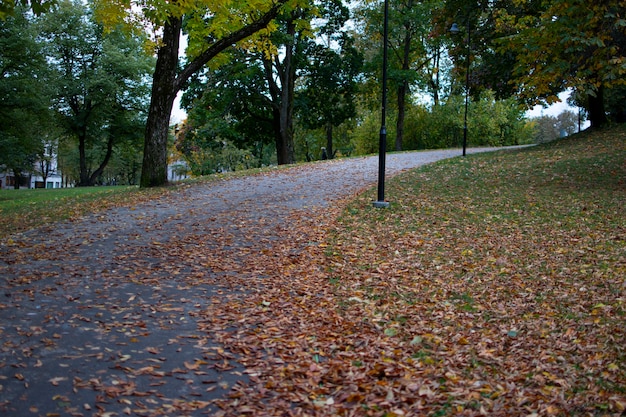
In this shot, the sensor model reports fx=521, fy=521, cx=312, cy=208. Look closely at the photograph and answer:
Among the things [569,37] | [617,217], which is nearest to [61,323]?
[617,217]

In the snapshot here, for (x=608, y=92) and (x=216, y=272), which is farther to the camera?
(x=608, y=92)

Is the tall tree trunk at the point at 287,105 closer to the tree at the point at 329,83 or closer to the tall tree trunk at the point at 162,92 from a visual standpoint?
the tree at the point at 329,83

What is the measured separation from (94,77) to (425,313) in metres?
36.0

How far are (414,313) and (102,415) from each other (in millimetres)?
3528

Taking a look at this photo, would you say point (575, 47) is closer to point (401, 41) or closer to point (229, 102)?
point (229, 102)

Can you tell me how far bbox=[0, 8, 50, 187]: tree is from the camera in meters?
25.5

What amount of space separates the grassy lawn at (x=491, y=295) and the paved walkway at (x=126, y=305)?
1.52m

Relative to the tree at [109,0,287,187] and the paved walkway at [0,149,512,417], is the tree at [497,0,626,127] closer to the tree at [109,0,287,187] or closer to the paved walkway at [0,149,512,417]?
the paved walkway at [0,149,512,417]

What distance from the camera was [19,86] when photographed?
25.9 meters

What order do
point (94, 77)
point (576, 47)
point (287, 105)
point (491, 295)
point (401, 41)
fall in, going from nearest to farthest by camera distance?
point (491, 295), point (576, 47), point (287, 105), point (401, 41), point (94, 77)

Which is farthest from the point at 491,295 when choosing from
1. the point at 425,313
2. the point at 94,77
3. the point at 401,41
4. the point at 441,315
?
the point at 94,77

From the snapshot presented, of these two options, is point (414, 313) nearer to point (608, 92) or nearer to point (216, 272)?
point (216, 272)

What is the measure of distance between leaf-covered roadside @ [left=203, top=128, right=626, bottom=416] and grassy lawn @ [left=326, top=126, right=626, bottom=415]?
20 millimetres

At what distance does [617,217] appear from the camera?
9.71 m
